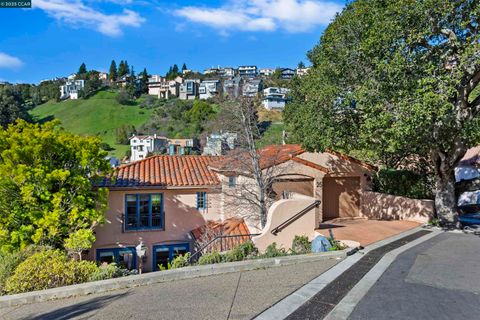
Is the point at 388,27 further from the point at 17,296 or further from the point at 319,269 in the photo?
the point at 17,296

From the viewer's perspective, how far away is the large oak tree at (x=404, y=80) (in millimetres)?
11508

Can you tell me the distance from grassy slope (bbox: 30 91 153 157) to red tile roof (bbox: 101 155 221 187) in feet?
247

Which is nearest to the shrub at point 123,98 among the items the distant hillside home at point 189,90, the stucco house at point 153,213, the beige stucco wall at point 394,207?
the distant hillside home at point 189,90

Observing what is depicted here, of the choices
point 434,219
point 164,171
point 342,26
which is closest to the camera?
point 342,26

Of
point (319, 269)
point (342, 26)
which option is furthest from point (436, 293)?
point (342, 26)

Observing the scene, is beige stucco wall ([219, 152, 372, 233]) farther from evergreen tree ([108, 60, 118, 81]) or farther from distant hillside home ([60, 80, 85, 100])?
evergreen tree ([108, 60, 118, 81])

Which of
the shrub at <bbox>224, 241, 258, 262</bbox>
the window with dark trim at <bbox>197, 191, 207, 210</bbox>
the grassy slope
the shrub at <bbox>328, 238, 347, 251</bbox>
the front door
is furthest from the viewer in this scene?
the grassy slope

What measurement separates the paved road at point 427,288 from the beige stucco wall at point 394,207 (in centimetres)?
495

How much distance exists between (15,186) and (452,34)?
55.4 feet

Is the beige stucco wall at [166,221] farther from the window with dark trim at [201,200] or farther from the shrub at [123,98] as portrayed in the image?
the shrub at [123,98]

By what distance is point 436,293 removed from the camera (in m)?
7.30

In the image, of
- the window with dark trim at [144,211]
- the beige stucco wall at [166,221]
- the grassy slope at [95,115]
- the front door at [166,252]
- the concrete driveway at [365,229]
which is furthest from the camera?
the grassy slope at [95,115]

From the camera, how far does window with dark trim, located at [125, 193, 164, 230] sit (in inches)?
675

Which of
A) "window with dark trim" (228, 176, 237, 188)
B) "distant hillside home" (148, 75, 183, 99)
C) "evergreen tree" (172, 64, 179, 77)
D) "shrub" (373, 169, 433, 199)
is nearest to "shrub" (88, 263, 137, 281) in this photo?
"window with dark trim" (228, 176, 237, 188)
